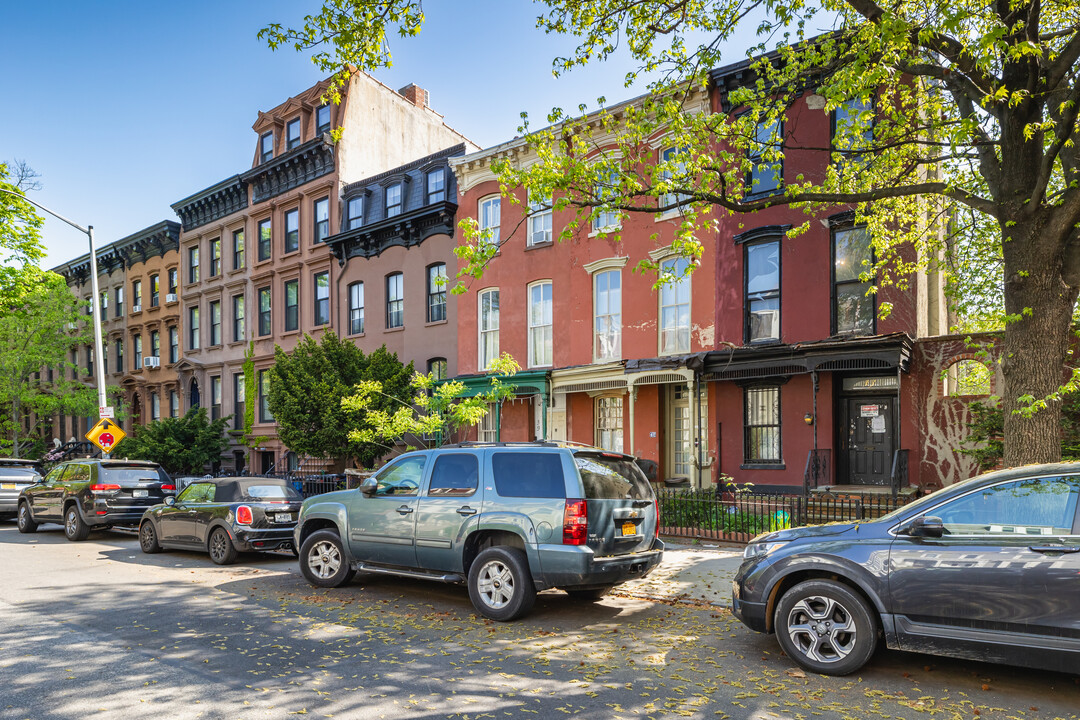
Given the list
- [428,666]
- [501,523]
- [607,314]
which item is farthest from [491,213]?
[428,666]

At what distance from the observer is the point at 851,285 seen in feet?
54.1

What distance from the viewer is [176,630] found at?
Result: 7.41 meters

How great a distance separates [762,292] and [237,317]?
76.0 ft

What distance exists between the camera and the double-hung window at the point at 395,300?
2564cm

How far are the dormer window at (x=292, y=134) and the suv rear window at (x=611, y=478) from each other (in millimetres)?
25549

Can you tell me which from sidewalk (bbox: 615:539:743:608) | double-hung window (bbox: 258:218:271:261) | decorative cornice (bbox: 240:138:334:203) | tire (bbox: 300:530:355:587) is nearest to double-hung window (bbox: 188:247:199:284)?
double-hung window (bbox: 258:218:271:261)

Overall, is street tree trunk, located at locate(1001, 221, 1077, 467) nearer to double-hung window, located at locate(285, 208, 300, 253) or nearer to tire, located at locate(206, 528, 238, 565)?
tire, located at locate(206, 528, 238, 565)

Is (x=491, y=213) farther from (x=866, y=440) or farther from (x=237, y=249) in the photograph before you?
(x=237, y=249)

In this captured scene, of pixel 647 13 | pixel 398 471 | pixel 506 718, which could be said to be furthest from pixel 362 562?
pixel 647 13

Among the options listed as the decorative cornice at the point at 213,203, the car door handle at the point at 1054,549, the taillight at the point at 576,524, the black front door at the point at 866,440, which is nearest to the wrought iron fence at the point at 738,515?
the black front door at the point at 866,440

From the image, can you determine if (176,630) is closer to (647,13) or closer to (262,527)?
(262,527)

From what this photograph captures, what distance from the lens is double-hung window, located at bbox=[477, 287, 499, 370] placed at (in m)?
22.8

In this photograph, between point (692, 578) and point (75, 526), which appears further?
point (75, 526)

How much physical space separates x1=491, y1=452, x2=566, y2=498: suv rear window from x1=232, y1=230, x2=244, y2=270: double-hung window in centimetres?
2676
